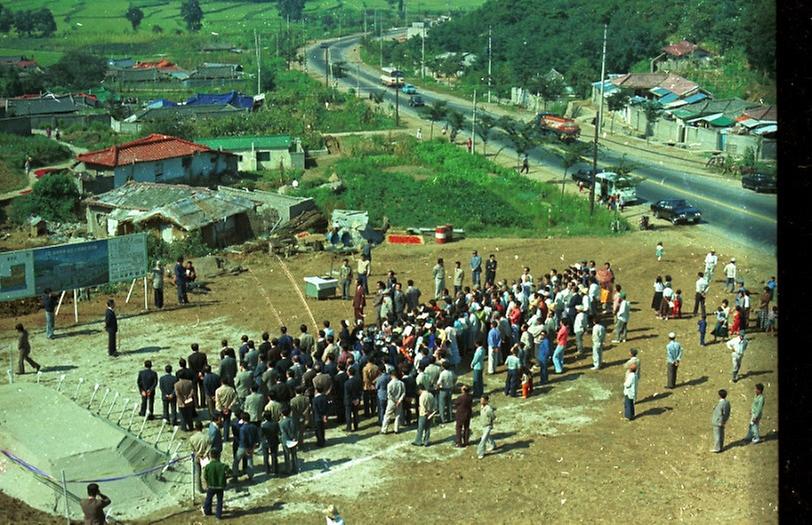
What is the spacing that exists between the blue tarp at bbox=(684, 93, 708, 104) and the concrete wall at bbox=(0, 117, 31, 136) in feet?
149

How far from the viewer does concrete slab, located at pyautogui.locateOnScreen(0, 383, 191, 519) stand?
48.0 feet

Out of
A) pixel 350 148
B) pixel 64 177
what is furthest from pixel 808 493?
pixel 350 148

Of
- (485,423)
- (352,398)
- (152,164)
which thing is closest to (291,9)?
(152,164)

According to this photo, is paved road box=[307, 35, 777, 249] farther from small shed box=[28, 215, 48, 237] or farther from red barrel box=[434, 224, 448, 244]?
small shed box=[28, 215, 48, 237]

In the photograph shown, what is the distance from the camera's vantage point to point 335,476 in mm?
15633

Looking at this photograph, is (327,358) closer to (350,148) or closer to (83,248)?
(83,248)

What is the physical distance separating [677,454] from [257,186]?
118ft

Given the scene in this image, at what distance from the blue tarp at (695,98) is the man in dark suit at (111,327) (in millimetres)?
48351

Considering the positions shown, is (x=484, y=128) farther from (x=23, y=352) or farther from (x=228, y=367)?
(x=228, y=367)

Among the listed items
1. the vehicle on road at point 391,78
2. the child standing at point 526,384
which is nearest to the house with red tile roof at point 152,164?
the child standing at point 526,384

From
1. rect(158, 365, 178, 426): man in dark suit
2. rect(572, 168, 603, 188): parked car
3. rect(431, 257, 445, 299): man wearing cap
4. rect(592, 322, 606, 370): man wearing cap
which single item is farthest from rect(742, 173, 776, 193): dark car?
rect(158, 365, 178, 426): man in dark suit

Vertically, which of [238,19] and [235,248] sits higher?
[238,19]

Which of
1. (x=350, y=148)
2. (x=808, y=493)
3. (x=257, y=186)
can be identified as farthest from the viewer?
(x=350, y=148)

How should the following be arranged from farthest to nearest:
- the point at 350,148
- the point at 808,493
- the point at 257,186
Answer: the point at 350,148
the point at 257,186
the point at 808,493
